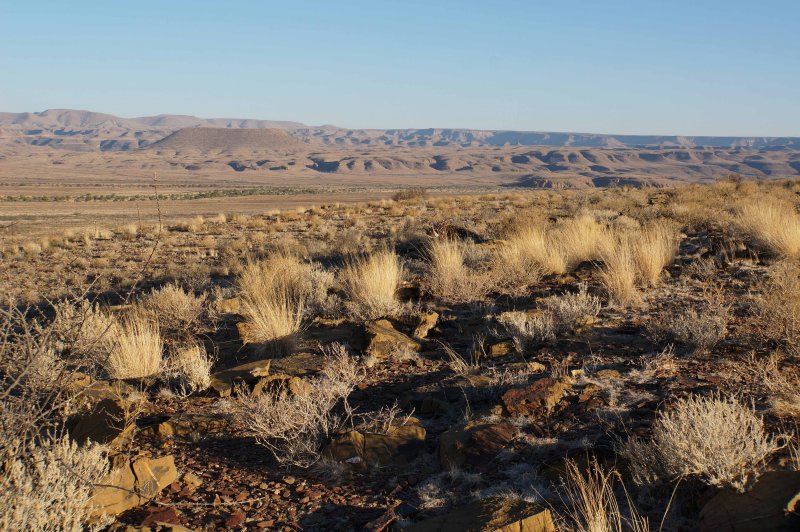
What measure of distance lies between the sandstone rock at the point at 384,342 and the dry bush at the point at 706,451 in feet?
10.4

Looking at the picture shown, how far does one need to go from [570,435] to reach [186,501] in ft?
8.64

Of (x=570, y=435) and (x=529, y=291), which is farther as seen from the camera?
(x=529, y=291)

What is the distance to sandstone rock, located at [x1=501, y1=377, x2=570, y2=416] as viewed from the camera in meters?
4.68

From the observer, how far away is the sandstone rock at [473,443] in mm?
4152

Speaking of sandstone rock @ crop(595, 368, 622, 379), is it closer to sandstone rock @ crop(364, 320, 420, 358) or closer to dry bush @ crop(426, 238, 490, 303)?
sandstone rock @ crop(364, 320, 420, 358)

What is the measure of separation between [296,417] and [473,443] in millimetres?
1419

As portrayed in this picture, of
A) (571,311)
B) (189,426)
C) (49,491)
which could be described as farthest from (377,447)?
(571,311)

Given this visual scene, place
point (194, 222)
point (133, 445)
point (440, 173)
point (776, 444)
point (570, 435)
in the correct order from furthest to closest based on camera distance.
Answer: point (440, 173) → point (194, 222) → point (133, 445) → point (570, 435) → point (776, 444)

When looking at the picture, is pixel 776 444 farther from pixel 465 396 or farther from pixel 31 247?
pixel 31 247

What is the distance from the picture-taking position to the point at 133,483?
13.1ft

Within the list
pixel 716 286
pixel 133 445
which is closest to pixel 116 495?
pixel 133 445

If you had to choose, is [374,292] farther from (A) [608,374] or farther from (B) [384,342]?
(A) [608,374]

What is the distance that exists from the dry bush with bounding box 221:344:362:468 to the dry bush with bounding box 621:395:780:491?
220 cm

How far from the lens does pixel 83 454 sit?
3.77 m
